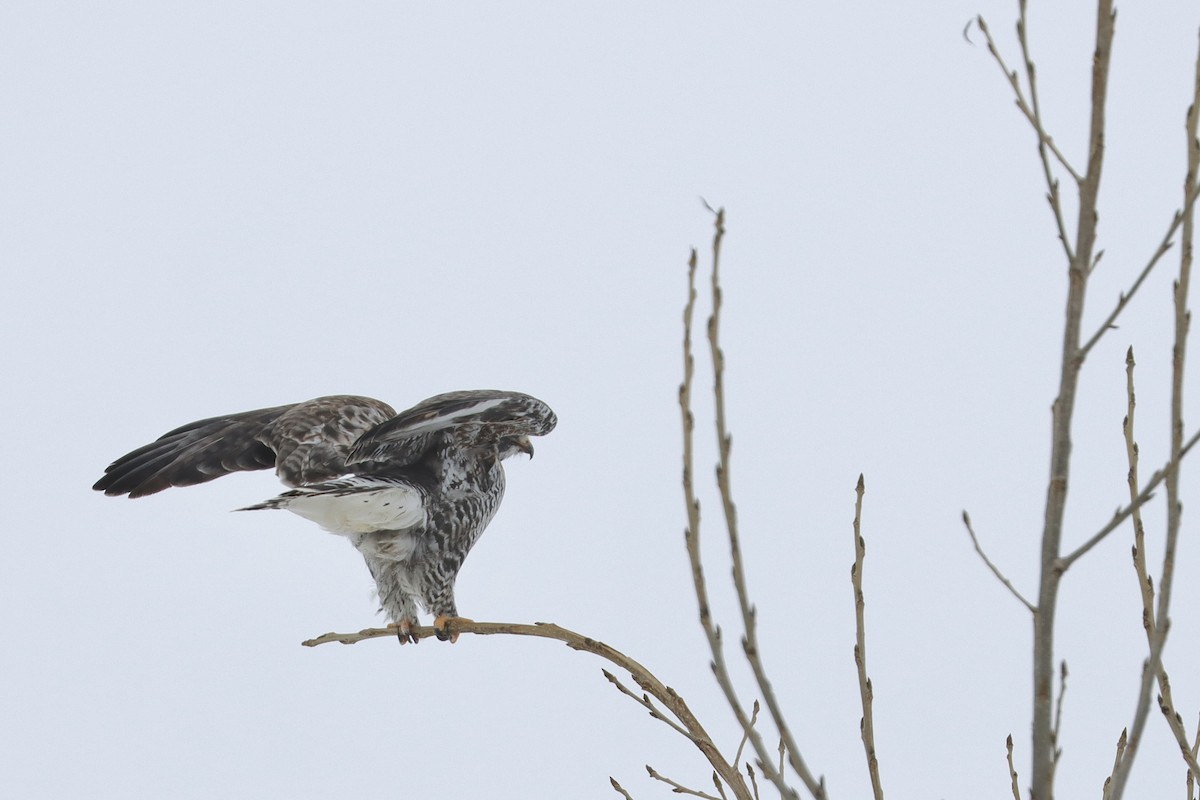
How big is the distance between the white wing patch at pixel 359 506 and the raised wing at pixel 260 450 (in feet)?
0.70

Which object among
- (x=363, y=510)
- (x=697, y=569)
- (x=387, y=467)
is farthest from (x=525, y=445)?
(x=697, y=569)

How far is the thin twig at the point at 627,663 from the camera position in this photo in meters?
2.35

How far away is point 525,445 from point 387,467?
35.6 inches

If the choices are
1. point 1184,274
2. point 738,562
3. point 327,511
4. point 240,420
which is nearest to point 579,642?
point 738,562

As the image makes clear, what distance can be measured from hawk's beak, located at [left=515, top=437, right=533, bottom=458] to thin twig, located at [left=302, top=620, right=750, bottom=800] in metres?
2.24

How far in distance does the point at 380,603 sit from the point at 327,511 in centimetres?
81

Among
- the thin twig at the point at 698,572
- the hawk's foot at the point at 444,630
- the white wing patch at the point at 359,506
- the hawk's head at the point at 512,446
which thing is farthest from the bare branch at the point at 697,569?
the hawk's head at the point at 512,446

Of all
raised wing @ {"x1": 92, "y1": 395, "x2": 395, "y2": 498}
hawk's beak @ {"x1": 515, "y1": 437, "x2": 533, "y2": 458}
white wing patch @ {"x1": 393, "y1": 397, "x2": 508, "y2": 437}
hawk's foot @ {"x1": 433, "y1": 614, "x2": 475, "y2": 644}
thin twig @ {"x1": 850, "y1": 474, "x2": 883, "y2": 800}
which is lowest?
thin twig @ {"x1": 850, "y1": 474, "x2": 883, "y2": 800}

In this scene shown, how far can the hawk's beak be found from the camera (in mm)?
5578

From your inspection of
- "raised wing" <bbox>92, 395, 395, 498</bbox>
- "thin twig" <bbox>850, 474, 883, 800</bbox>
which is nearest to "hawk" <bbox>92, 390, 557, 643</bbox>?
"raised wing" <bbox>92, 395, 395, 498</bbox>

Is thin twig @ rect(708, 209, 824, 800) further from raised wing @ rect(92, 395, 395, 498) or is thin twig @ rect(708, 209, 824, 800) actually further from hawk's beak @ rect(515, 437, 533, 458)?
hawk's beak @ rect(515, 437, 533, 458)

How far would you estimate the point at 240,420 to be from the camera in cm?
523

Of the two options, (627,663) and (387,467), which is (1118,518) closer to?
(627,663)

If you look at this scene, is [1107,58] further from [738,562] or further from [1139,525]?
[1139,525]
